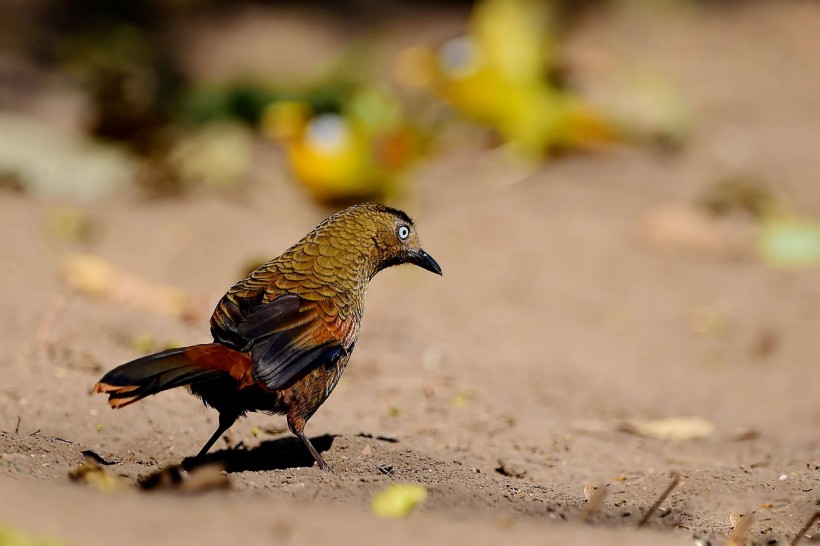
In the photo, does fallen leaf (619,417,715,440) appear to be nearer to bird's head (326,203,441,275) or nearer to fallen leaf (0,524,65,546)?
bird's head (326,203,441,275)

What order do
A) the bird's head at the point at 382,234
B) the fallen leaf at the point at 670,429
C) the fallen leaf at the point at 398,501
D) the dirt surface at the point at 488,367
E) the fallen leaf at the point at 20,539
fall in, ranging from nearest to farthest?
the fallen leaf at the point at 20,539 → the fallen leaf at the point at 398,501 → the dirt surface at the point at 488,367 → the bird's head at the point at 382,234 → the fallen leaf at the point at 670,429

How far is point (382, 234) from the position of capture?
4.26m

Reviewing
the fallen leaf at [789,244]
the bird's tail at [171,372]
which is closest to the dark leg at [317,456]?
the bird's tail at [171,372]

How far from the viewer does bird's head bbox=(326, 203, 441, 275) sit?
13.8 feet

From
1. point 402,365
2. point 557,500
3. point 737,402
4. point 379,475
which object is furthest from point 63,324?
point 737,402

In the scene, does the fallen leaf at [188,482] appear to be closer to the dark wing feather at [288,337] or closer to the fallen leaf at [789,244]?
the dark wing feather at [288,337]

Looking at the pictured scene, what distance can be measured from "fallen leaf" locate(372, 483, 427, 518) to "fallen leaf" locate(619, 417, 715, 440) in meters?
2.19

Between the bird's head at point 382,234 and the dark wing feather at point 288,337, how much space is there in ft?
1.30

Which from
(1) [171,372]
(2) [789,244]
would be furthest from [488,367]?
(1) [171,372]

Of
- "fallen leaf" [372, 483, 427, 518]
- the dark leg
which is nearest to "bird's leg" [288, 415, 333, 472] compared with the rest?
the dark leg

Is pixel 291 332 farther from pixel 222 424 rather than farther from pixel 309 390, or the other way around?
pixel 222 424

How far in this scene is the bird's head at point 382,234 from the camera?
4.21 m

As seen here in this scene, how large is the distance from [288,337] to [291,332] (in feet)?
0.10

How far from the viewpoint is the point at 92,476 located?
303 cm
